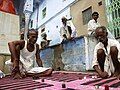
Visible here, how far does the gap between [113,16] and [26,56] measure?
4113 millimetres

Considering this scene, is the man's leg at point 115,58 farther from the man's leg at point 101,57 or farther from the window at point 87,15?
the window at point 87,15

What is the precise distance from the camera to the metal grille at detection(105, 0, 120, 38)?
6.84 metres

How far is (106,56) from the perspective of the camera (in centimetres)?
326

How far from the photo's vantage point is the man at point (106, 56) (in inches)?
123

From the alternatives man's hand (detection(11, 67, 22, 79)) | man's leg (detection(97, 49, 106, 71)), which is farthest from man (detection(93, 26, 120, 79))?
man's hand (detection(11, 67, 22, 79))

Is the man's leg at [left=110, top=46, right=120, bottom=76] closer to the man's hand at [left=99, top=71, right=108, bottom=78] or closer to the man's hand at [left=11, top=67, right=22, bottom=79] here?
the man's hand at [left=99, top=71, right=108, bottom=78]

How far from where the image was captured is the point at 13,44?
3861mm

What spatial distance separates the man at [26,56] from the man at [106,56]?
1196 millimetres

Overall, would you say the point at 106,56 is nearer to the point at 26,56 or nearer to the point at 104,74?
the point at 104,74

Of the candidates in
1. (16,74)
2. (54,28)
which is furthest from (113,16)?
(54,28)

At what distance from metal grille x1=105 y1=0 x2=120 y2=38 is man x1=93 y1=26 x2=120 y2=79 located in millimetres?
3551

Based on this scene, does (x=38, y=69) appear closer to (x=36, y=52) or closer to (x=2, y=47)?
(x=36, y=52)

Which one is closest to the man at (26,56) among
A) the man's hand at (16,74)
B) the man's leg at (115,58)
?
the man's hand at (16,74)

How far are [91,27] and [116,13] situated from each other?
4.46 feet
